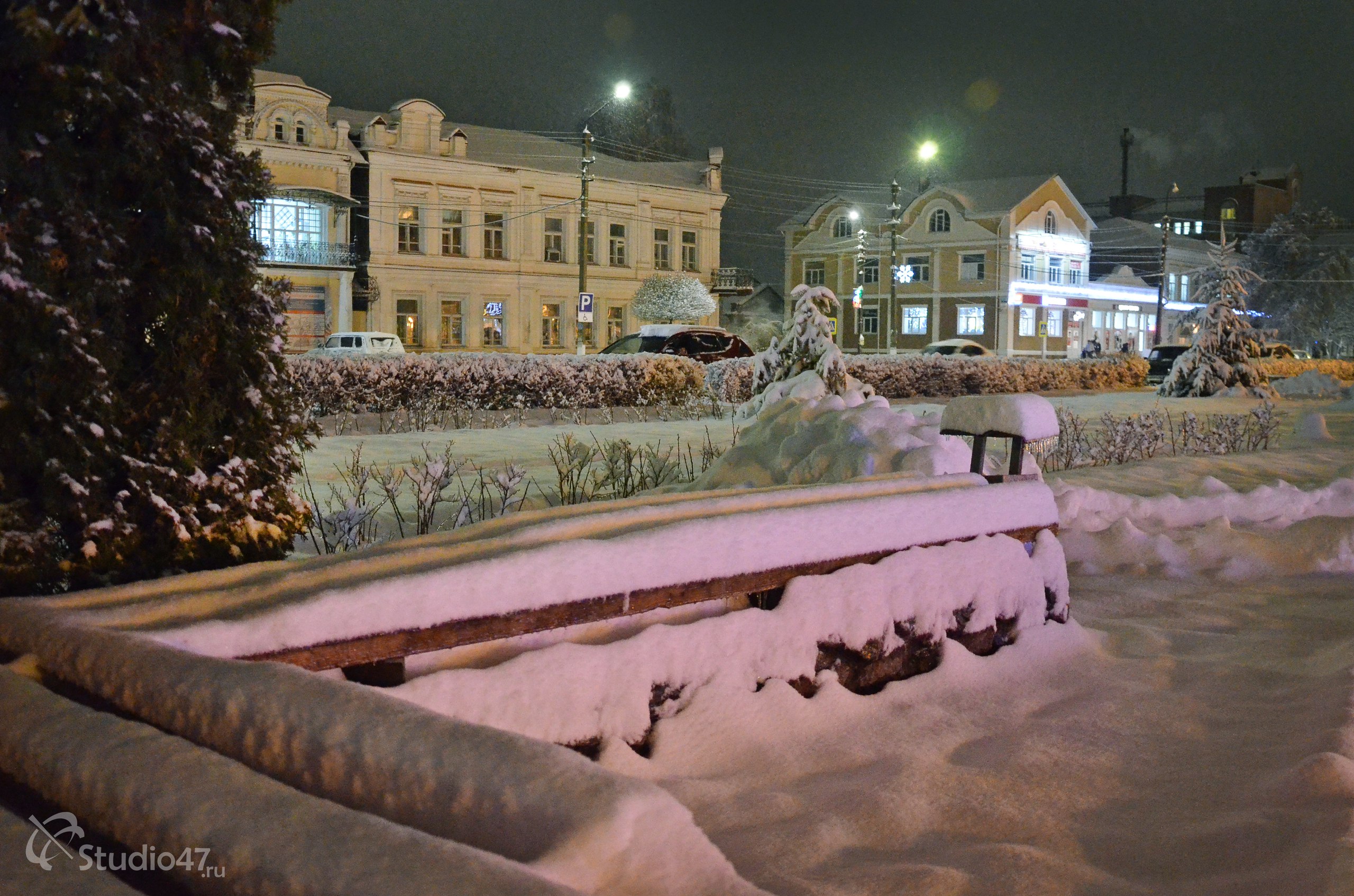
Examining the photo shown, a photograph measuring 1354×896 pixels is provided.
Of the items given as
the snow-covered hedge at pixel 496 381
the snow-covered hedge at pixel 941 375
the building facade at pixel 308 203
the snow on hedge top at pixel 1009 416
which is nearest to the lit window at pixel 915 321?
the snow-covered hedge at pixel 941 375

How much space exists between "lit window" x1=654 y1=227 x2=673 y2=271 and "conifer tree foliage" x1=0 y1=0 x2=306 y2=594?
46.2 metres

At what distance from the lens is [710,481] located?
27.0 feet

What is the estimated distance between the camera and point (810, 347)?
16.2m

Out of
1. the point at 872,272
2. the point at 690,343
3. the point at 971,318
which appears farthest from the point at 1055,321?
the point at 690,343

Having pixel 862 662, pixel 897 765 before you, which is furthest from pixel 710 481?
pixel 897 765

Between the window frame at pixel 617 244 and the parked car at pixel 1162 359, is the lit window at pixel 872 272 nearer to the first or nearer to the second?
the window frame at pixel 617 244

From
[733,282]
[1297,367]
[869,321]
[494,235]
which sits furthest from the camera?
[869,321]

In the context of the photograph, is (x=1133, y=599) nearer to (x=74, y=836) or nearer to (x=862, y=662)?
(x=862, y=662)

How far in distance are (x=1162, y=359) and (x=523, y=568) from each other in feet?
134

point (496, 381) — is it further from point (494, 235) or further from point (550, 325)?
point (550, 325)

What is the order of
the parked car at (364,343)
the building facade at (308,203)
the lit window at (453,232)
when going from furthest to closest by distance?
the lit window at (453,232), the building facade at (308,203), the parked car at (364,343)

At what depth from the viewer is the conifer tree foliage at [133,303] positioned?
11.2ft

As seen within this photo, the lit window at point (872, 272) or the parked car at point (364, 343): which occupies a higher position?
the lit window at point (872, 272)

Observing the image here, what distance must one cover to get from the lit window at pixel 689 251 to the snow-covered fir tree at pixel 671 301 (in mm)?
4576
